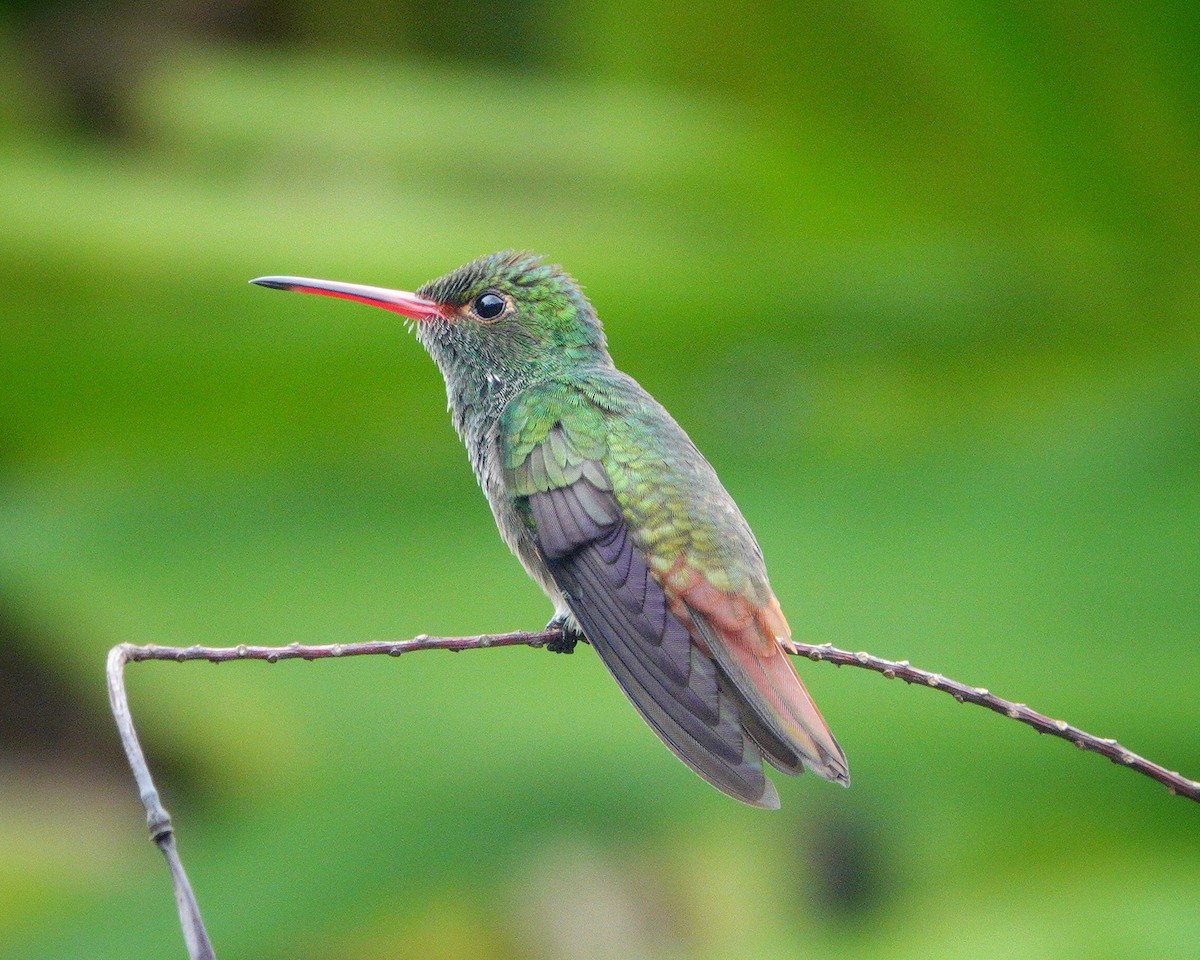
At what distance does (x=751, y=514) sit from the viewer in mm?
3295

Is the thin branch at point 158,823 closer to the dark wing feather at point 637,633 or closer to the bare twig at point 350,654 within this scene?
the bare twig at point 350,654

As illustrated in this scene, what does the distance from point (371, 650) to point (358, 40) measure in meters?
2.92

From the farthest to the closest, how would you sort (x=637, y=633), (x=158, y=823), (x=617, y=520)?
(x=617, y=520)
(x=637, y=633)
(x=158, y=823)

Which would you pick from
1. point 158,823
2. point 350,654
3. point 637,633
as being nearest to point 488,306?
point 637,633

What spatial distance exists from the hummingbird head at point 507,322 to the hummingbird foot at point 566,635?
1.26 feet

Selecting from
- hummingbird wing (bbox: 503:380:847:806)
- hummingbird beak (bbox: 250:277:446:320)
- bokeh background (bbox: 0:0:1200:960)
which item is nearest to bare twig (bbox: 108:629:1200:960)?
hummingbird wing (bbox: 503:380:847:806)

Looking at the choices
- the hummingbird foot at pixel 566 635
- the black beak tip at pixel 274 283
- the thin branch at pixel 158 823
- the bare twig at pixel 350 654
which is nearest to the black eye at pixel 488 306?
the hummingbird foot at pixel 566 635

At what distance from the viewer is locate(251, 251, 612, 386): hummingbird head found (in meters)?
2.00

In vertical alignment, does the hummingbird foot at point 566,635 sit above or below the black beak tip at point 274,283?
below

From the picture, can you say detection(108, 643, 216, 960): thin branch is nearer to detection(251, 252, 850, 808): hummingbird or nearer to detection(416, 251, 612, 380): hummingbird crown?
detection(251, 252, 850, 808): hummingbird

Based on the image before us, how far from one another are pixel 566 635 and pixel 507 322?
0.57 meters

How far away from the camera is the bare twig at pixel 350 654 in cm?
90

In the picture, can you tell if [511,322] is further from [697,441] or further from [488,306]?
[697,441]

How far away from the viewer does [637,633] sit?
153 centimetres
